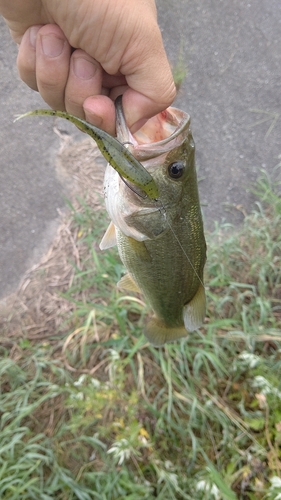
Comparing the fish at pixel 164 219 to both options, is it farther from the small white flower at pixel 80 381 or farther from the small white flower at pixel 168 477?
the small white flower at pixel 168 477

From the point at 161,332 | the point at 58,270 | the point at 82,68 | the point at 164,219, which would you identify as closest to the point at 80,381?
the point at 161,332

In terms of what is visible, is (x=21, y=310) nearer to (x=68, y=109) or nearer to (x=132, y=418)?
(x=132, y=418)

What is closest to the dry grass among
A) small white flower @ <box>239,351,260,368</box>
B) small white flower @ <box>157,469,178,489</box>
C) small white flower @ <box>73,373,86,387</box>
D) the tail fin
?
small white flower @ <box>73,373,86,387</box>

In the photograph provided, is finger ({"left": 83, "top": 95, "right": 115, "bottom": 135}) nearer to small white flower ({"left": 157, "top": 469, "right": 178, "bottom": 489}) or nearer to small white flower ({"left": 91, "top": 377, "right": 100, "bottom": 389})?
small white flower ({"left": 91, "top": 377, "right": 100, "bottom": 389})

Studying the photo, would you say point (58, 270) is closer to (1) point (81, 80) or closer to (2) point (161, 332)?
(2) point (161, 332)

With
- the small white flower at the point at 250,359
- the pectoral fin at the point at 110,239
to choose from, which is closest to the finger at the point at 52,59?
the pectoral fin at the point at 110,239

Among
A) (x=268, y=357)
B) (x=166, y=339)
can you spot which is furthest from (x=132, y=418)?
(x=268, y=357)
